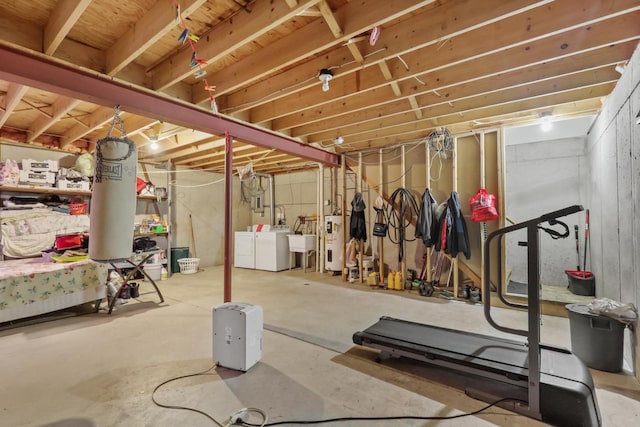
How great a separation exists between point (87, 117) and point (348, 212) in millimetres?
4751

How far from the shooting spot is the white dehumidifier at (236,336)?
2.33 meters

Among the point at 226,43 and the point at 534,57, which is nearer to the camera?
the point at 226,43

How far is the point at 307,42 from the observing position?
245cm

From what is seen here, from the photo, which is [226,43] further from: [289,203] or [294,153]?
[289,203]

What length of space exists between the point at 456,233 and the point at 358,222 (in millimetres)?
1764

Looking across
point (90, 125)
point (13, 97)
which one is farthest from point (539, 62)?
point (90, 125)

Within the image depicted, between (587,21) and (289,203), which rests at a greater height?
(587,21)

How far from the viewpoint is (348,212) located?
650cm

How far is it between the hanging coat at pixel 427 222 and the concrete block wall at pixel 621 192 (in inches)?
76.5

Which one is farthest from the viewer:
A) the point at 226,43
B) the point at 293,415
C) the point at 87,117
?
the point at 87,117

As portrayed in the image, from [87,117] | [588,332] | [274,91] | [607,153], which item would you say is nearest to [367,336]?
[588,332]

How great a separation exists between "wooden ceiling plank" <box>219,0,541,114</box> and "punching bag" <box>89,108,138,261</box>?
1563mm

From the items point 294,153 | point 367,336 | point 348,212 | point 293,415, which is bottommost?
point 293,415

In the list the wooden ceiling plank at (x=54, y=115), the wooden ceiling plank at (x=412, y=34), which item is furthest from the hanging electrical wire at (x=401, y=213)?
the wooden ceiling plank at (x=54, y=115)
